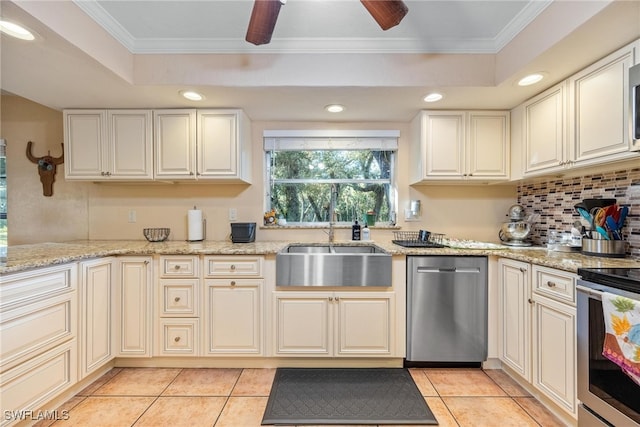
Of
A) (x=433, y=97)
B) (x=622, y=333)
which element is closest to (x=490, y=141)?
(x=433, y=97)

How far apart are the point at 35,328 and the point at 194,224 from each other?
4.05 feet

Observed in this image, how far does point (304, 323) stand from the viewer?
1997 millimetres

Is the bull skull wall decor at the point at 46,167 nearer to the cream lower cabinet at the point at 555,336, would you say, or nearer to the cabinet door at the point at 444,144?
the cabinet door at the point at 444,144

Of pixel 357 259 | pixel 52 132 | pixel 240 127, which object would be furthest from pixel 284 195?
pixel 52 132

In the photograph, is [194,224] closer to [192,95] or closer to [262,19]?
[192,95]

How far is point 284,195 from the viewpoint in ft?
9.21

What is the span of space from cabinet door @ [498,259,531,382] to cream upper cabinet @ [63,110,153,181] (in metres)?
2.84

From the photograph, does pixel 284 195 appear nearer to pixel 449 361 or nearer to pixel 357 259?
pixel 357 259

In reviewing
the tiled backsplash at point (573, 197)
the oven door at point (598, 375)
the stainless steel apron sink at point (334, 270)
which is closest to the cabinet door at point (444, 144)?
the tiled backsplash at point (573, 197)

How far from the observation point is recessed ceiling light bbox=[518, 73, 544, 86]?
5.82 ft

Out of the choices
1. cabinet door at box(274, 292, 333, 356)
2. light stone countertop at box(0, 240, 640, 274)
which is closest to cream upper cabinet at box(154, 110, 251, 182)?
light stone countertop at box(0, 240, 640, 274)

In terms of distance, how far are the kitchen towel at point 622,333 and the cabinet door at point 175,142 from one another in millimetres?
2643

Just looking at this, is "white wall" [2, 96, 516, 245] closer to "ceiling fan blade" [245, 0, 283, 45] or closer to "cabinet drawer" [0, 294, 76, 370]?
"cabinet drawer" [0, 294, 76, 370]

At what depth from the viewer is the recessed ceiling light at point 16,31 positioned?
4.38 ft
